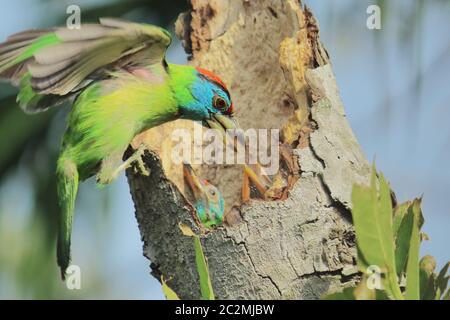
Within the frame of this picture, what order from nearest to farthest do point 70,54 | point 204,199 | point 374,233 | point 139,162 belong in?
1. point 374,233
2. point 70,54
3. point 139,162
4. point 204,199

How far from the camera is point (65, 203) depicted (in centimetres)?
340

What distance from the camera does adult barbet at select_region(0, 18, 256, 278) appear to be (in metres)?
3.00

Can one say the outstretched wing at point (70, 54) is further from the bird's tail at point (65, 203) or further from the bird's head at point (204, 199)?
the bird's head at point (204, 199)

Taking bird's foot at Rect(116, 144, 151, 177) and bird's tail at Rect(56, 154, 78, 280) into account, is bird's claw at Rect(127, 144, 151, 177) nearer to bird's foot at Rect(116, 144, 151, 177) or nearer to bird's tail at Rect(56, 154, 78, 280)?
bird's foot at Rect(116, 144, 151, 177)

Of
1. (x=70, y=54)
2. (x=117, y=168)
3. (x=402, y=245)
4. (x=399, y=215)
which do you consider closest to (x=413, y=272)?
(x=402, y=245)

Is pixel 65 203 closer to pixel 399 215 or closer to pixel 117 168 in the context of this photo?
pixel 117 168

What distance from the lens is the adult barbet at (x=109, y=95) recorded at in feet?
9.83

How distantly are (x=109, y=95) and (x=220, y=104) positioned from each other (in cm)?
48

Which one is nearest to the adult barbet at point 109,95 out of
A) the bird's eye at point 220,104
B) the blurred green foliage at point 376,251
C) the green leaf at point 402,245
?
the bird's eye at point 220,104

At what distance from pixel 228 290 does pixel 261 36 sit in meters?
1.49

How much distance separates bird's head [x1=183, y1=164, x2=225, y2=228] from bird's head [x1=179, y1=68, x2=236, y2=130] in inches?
10.1

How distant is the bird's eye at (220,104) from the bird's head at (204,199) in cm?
30

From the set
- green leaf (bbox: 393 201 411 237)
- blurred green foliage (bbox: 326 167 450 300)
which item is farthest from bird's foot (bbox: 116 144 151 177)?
blurred green foliage (bbox: 326 167 450 300)
